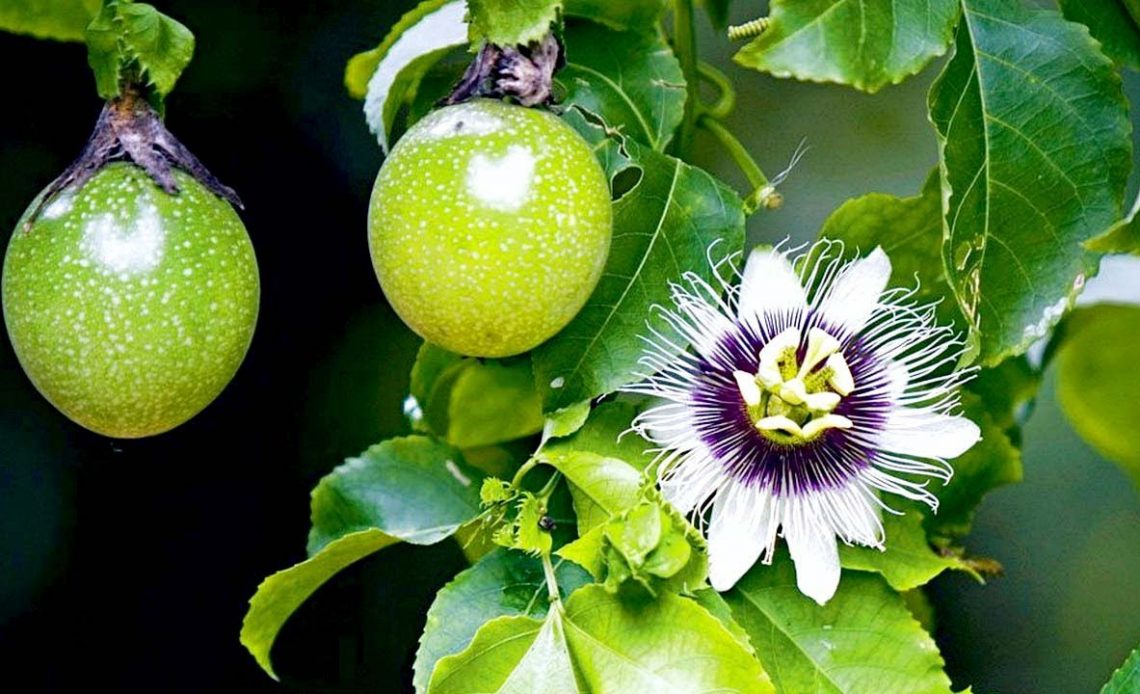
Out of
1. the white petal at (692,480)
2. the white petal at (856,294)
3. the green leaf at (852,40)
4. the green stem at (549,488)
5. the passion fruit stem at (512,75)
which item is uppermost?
the passion fruit stem at (512,75)

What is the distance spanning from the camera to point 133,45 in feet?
2.48

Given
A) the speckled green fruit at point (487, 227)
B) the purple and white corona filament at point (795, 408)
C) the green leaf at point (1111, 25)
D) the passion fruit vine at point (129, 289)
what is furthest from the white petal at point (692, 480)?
the green leaf at point (1111, 25)

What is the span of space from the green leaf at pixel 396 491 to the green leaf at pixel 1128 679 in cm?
35

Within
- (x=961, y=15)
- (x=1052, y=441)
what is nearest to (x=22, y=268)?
(x=961, y=15)

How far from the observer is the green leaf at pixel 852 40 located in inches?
28.5

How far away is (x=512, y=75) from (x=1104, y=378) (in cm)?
63

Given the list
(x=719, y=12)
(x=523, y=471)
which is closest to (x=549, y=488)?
(x=523, y=471)

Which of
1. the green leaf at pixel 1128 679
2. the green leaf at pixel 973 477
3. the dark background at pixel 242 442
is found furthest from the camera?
the dark background at pixel 242 442

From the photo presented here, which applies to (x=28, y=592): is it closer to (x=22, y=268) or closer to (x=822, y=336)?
(x=22, y=268)

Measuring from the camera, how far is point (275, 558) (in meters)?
1.45

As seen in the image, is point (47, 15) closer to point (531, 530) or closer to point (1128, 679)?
point (531, 530)

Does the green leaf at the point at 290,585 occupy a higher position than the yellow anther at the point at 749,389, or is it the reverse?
the yellow anther at the point at 749,389

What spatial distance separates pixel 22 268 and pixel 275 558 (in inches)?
29.8

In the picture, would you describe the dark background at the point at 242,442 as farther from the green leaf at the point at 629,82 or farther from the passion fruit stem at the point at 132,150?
the passion fruit stem at the point at 132,150
